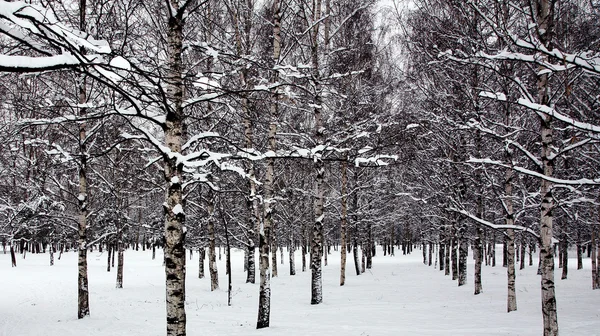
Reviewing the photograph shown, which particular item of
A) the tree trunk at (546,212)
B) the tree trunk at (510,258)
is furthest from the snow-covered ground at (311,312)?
the tree trunk at (546,212)

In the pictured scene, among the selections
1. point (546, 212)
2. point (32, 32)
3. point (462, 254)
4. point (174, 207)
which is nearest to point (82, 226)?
point (174, 207)

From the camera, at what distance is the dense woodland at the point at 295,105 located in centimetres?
457

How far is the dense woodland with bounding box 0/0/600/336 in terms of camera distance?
15.0ft

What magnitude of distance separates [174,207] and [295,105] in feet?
21.0

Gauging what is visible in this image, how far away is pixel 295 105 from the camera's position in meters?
10.7

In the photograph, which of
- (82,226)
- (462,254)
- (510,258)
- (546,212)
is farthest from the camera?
(462,254)

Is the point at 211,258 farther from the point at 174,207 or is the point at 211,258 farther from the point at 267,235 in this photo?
the point at 174,207

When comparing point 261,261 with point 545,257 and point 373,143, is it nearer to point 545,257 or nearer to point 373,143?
point 545,257

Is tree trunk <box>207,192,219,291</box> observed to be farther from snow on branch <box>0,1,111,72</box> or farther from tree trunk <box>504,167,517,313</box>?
snow on branch <box>0,1,111,72</box>

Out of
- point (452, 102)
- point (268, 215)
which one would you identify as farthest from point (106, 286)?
point (452, 102)

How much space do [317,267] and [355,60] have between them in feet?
28.8

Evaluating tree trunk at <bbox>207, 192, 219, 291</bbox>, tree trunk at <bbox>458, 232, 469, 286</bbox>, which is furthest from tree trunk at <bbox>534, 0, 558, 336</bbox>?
tree trunk at <bbox>207, 192, 219, 291</bbox>

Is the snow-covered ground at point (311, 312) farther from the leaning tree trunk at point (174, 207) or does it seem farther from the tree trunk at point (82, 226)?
the leaning tree trunk at point (174, 207)

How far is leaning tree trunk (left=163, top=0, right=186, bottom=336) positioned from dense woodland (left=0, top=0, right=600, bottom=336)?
25 mm
